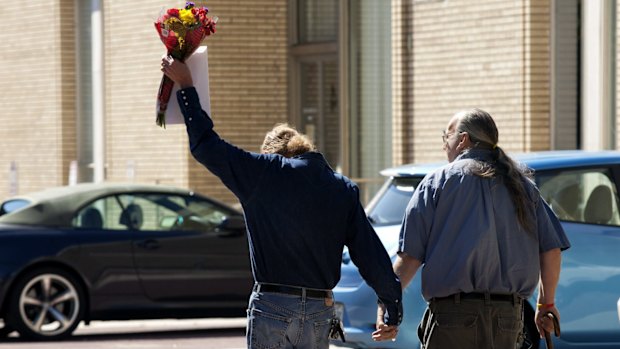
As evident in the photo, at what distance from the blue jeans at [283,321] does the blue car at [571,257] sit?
2.71 m

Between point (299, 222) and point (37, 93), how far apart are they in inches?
701

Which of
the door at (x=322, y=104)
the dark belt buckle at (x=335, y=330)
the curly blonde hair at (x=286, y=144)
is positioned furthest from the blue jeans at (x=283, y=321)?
the door at (x=322, y=104)

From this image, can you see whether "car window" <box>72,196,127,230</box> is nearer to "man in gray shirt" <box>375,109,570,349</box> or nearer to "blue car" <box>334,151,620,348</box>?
"blue car" <box>334,151,620,348</box>

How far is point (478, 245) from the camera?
6.27 metres

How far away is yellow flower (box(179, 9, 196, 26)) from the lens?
605 centimetres

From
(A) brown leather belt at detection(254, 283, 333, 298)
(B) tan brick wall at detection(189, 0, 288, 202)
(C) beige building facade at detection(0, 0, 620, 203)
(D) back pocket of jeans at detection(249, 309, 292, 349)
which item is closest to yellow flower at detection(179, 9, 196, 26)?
(A) brown leather belt at detection(254, 283, 333, 298)

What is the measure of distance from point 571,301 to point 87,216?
5.84 metres

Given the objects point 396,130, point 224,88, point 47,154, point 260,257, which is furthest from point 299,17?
point 260,257

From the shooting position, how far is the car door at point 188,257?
13.4 metres

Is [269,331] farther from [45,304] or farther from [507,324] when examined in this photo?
[45,304]

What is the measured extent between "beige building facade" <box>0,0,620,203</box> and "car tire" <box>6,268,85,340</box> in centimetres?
489

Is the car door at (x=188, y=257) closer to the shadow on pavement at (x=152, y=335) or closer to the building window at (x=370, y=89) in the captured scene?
the shadow on pavement at (x=152, y=335)

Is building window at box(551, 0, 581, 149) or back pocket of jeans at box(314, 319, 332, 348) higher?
building window at box(551, 0, 581, 149)

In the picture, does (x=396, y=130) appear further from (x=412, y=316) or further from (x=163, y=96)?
(x=163, y=96)
